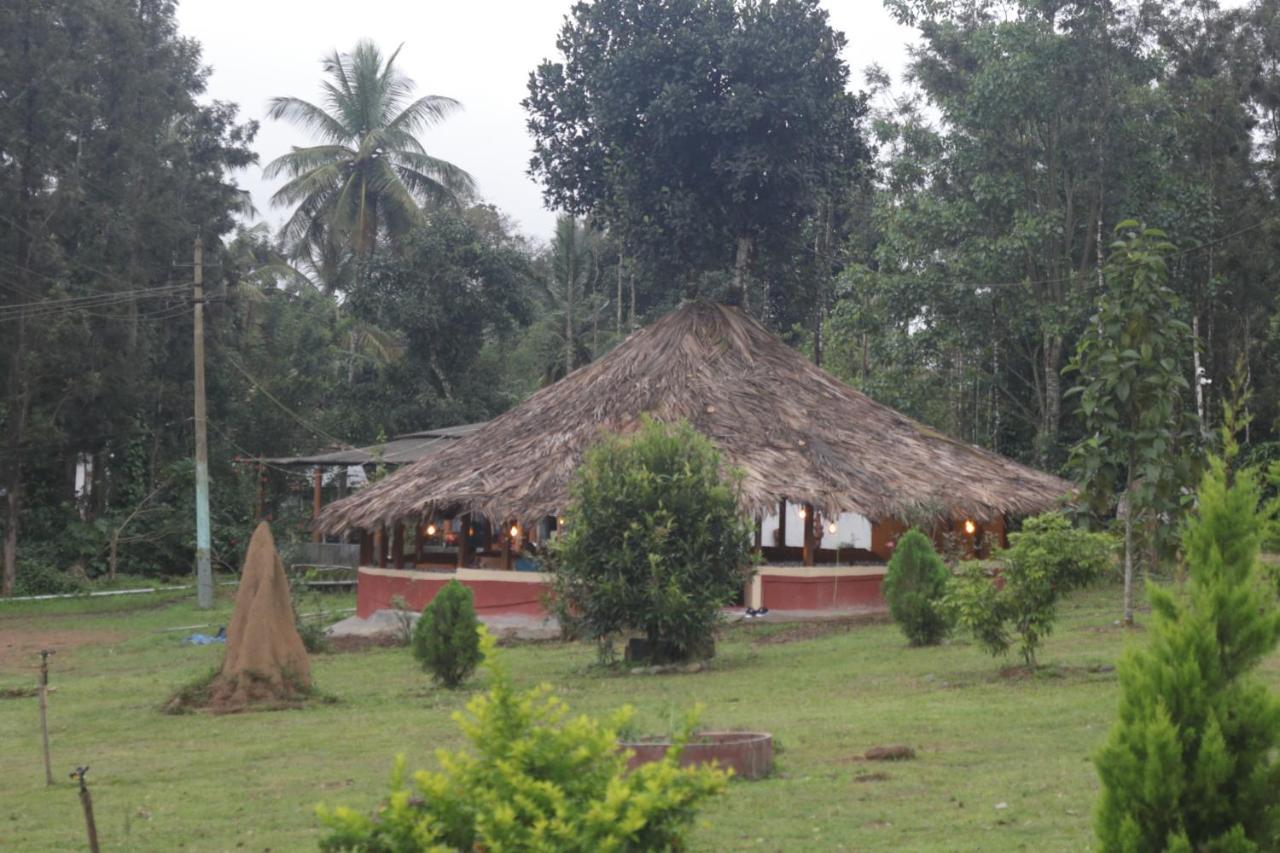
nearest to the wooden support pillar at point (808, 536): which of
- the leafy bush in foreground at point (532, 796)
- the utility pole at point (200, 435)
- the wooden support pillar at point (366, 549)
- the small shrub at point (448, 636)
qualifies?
the wooden support pillar at point (366, 549)

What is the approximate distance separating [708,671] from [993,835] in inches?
391

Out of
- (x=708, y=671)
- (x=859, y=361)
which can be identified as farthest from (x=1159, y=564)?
(x=859, y=361)

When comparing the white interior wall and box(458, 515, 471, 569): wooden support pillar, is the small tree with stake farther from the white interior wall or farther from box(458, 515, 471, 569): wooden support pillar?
the white interior wall

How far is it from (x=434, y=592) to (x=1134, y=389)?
43.4ft

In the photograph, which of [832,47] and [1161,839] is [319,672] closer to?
[1161,839]

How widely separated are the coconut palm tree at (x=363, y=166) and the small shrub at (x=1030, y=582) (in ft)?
114

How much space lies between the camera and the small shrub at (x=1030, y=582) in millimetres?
14844

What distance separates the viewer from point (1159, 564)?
1973cm

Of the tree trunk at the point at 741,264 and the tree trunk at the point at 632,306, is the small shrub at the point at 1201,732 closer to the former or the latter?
the tree trunk at the point at 741,264

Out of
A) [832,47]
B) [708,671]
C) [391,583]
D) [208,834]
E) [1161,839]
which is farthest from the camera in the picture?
[832,47]

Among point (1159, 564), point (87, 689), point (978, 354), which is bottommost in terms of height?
point (87, 689)

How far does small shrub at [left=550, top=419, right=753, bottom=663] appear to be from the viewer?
18.1m

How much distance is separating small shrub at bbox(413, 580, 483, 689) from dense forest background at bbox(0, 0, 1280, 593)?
1726 centimetres

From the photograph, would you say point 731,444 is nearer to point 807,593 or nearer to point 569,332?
point 807,593
